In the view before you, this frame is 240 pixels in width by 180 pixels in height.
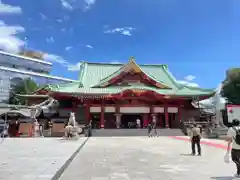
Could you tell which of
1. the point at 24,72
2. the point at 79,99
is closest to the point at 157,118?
the point at 79,99

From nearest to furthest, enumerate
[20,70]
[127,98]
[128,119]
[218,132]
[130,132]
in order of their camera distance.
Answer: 1. [218,132]
2. [130,132]
3. [127,98]
4. [128,119]
5. [20,70]

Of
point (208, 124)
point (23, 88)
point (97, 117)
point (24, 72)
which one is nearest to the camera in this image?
point (208, 124)

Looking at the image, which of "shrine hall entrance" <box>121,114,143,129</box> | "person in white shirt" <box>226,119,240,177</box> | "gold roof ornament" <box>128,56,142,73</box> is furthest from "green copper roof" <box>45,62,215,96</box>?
"person in white shirt" <box>226,119,240,177</box>

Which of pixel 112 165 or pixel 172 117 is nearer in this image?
pixel 112 165

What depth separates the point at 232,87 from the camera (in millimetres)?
39438

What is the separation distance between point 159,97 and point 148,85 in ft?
12.8

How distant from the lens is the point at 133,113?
34.3 metres

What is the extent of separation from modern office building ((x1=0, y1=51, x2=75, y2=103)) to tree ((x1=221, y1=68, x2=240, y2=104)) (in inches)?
1817

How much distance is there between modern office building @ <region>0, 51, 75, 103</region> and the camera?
70.4 meters

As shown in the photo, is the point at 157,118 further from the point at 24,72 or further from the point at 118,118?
the point at 24,72

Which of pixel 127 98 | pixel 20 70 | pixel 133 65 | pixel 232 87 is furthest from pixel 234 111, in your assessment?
pixel 20 70

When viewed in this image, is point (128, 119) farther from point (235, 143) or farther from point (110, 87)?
point (235, 143)

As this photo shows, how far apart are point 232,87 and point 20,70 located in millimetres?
64877

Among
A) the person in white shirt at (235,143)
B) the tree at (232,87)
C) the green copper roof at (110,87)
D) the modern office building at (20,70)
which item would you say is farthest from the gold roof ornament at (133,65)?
the modern office building at (20,70)
